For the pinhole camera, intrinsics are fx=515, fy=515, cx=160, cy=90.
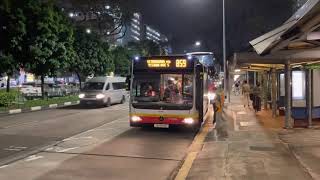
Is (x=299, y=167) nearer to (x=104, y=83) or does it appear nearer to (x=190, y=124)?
(x=190, y=124)

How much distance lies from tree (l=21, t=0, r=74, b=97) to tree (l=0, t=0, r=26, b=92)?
2.56ft

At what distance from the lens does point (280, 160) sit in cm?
1117

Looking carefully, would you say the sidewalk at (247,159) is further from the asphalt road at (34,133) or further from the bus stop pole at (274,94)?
the bus stop pole at (274,94)

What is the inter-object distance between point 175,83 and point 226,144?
4.26 m

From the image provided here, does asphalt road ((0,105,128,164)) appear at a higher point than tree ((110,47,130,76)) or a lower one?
lower

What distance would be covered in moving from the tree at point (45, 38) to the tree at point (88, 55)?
703cm

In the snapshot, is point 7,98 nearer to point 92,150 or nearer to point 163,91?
point 163,91

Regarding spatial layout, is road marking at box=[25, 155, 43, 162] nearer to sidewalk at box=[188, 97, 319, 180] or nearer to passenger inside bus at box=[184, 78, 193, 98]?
sidewalk at box=[188, 97, 319, 180]

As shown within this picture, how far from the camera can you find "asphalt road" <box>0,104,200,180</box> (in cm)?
1055

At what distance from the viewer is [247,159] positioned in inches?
446

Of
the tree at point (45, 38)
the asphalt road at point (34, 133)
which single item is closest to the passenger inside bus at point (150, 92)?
the asphalt road at point (34, 133)

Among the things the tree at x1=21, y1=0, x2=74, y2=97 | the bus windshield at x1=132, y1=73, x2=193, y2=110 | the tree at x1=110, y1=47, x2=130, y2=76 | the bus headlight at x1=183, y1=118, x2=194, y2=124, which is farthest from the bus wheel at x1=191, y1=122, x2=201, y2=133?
the tree at x1=110, y1=47, x2=130, y2=76

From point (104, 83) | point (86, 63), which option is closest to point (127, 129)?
point (104, 83)

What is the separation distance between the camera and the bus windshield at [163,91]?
1767cm
